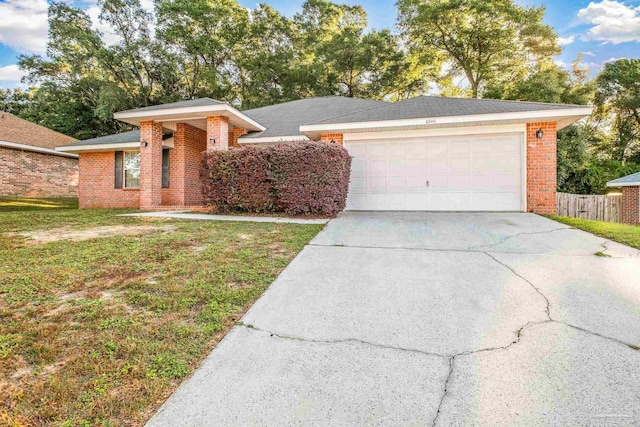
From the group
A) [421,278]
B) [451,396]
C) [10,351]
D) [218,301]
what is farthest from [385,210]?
[10,351]

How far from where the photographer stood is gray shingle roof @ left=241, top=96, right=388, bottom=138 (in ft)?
37.0

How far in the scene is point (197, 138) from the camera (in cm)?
1152

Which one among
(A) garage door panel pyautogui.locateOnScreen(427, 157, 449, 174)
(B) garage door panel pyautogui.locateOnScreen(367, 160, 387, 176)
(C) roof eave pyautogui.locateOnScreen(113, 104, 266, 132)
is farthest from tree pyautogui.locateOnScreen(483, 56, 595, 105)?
(C) roof eave pyautogui.locateOnScreen(113, 104, 266, 132)

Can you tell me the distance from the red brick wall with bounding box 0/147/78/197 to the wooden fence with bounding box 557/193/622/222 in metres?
22.9

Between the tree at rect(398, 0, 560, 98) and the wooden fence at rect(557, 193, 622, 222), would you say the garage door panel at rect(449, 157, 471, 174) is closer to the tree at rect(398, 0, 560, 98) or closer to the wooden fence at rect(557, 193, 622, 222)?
the wooden fence at rect(557, 193, 622, 222)

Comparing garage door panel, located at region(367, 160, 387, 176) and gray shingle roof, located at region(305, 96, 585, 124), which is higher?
gray shingle roof, located at region(305, 96, 585, 124)

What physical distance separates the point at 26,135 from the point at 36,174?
2.00 metres

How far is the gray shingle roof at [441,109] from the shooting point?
778 centimetres

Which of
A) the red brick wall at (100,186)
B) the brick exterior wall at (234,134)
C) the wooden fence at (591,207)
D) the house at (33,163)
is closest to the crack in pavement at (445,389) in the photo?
the brick exterior wall at (234,134)

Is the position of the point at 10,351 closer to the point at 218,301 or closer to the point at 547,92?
the point at 218,301

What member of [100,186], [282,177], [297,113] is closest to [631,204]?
[282,177]

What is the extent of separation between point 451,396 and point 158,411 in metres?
1.54

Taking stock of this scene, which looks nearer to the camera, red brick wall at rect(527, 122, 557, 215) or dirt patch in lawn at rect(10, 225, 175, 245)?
dirt patch in lawn at rect(10, 225, 175, 245)

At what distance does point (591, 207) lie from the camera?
1085 cm
